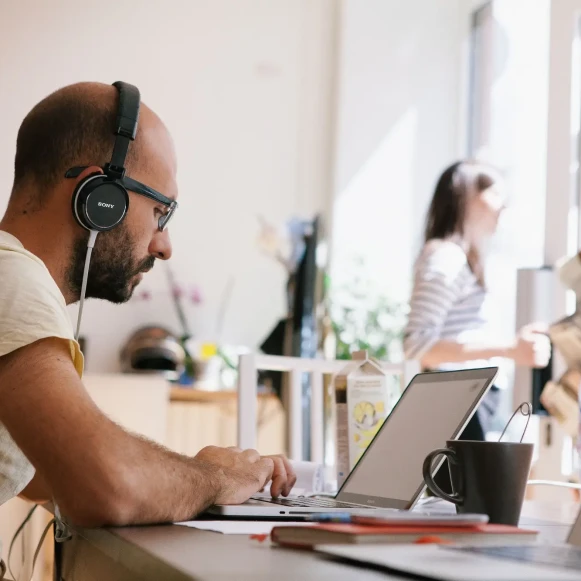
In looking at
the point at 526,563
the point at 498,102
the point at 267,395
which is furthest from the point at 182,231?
the point at 526,563

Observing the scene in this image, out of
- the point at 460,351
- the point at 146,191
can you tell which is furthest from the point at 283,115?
the point at 146,191

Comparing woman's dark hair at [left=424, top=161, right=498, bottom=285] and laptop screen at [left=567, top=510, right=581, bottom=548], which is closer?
laptop screen at [left=567, top=510, right=581, bottom=548]

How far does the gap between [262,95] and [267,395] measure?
158cm

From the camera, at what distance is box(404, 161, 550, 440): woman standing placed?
8.04 ft

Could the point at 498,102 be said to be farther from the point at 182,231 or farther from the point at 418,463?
the point at 418,463

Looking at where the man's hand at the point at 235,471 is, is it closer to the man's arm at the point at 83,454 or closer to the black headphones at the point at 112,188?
the man's arm at the point at 83,454

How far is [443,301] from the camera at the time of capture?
8.14ft

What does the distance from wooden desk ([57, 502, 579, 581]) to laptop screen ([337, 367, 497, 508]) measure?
0.18 meters

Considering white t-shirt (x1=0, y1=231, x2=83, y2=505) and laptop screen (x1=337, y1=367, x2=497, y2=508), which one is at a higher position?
white t-shirt (x1=0, y1=231, x2=83, y2=505)

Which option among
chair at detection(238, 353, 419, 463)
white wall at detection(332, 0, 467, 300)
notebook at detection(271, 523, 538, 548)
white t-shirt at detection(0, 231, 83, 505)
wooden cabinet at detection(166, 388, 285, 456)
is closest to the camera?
notebook at detection(271, 523, 538, 548)

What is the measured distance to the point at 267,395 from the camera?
3670mm

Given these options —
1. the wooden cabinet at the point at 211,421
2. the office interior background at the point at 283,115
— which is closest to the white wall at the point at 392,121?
the office interior background at the point at 283,115

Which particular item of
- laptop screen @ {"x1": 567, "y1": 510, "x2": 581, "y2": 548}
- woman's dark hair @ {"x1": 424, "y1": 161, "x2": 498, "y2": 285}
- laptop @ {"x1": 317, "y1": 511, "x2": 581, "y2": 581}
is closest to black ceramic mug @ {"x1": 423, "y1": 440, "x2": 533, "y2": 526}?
laptop screen @ {"x1": 567, "y1": 510, "x2": 581, "y2": 548}

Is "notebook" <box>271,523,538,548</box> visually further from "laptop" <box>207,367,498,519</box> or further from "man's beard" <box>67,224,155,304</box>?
"man's beard" <box>67,224,155,304</box>
